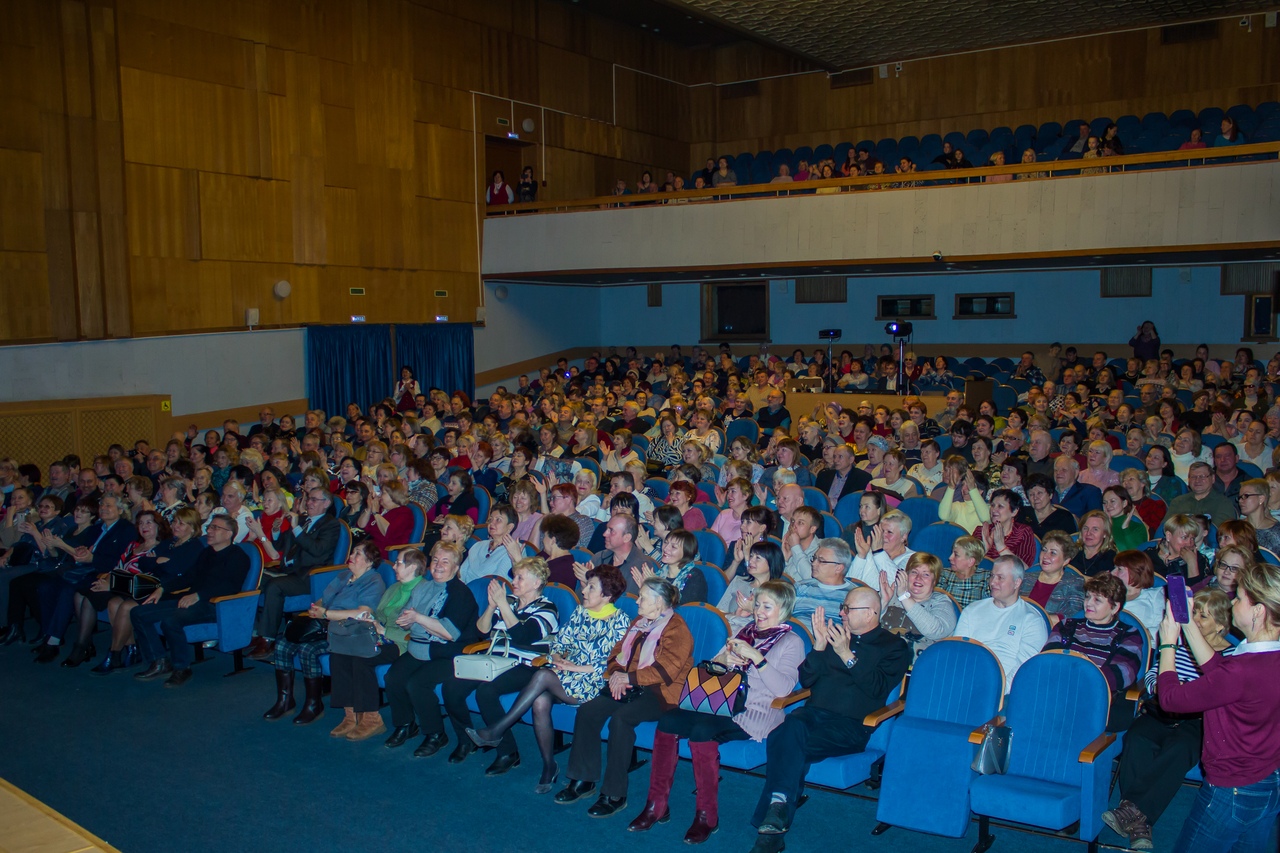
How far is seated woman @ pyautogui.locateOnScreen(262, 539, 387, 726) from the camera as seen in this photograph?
17.6ft

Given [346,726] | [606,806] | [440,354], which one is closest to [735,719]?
[606,806]

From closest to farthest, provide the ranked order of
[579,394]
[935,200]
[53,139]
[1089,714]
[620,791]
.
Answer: [1089,714] < [620,791] < [53,139] < [935,200] < [579,394]

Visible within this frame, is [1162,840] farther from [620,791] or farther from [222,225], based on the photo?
[222,225]

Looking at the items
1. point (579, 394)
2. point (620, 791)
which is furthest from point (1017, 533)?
point (579, 394)

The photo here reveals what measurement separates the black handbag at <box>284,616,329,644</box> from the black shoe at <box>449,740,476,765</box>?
1060 mm

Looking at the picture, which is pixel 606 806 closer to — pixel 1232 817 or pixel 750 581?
pixel 750 581

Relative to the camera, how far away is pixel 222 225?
1286 centimetres

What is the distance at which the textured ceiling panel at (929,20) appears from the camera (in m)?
14.2

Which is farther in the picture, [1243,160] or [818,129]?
[818,129]

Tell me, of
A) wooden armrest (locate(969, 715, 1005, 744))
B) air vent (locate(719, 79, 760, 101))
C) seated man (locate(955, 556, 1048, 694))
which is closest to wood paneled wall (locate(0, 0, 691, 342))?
air vent (locate(719, 79, 760, 101))

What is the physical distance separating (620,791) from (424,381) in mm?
11907

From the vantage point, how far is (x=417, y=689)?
5016 millimetres

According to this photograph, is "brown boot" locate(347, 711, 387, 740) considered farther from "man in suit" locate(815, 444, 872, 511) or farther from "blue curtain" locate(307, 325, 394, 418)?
"blue curtain" locate(307, 325, 394, 418)

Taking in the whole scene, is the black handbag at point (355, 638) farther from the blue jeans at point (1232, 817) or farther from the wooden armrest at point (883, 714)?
the blue jeans at point (1232, 817)
